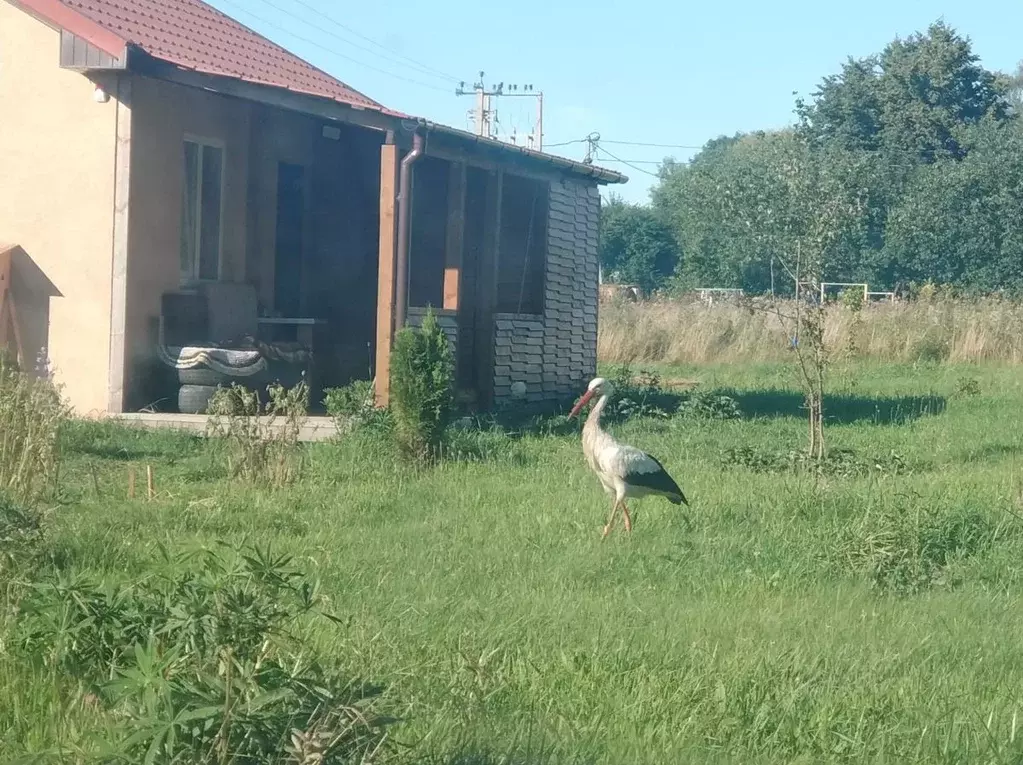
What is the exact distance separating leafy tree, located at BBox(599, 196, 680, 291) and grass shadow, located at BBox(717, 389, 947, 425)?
1712 inches

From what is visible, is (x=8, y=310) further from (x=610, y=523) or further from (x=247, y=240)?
(x=610, y=523)

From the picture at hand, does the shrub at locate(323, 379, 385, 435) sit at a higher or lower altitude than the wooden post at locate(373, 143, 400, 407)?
lower

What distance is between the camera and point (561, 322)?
1777 centimetres

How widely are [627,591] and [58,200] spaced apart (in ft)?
27.9

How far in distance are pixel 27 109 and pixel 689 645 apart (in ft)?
32.7

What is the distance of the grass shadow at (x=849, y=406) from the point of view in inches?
663

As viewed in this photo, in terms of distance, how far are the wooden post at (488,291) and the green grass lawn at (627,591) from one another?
340 cm

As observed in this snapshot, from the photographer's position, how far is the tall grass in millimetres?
26828

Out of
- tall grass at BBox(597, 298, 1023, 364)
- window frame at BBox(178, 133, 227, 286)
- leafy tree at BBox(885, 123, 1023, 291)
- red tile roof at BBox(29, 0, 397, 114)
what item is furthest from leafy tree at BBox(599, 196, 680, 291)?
window frame at BBox(178, 133, 227, 286)

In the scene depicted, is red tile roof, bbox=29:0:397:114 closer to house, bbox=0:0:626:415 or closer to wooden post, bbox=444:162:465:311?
house, bbox=0:0:626:415

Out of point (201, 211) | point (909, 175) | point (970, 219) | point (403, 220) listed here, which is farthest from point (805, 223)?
point (909, 175)

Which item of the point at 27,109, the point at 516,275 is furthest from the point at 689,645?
the point at 516,275

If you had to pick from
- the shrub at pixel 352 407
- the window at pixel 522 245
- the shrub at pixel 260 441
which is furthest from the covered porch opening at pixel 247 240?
the shrub at pixel 260 441

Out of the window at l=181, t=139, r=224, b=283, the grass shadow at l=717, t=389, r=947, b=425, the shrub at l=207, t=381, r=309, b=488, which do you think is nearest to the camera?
the shrub at l=207, t=381, r=309, b=488
